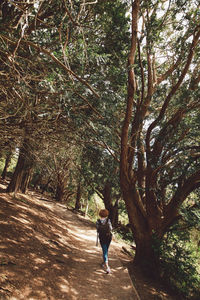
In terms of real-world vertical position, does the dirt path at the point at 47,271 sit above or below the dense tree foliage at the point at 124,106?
below

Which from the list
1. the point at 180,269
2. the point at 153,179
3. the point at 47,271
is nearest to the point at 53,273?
the point at 47,271

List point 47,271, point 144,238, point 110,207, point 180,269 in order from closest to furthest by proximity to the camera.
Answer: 1. point 47,271
2. point 180,269
3. point 144,238
4. point 110,207

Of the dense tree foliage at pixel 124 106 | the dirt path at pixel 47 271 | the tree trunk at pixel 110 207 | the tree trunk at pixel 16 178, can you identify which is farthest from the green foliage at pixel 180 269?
the tree trunk at pixel 110 207

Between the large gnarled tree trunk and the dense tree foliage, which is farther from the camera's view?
the large gnarled tree trunk

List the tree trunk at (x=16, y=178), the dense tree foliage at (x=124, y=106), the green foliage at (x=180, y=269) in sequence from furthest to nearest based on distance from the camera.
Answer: the tree trunk at (x=16, y=178), the green foliage at (x=180, y=269), the dense tree foliage at (x=124, y=106)

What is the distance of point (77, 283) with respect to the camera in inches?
171

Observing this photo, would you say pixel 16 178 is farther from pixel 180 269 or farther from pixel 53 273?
pixel 180 269

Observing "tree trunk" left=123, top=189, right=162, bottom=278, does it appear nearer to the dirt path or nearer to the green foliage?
the green foliage

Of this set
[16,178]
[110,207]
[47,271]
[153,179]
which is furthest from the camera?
[110,207]

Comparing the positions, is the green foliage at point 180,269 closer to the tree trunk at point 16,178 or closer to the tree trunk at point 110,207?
the tree trunk at point 16,178

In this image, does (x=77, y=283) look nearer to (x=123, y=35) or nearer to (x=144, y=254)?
(x=144, y=254)

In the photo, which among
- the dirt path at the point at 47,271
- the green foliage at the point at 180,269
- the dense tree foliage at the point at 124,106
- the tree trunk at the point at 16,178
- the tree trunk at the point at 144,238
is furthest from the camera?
the tree trunk at the point at 16,178

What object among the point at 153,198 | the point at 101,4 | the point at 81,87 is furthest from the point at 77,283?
the point at 101,4

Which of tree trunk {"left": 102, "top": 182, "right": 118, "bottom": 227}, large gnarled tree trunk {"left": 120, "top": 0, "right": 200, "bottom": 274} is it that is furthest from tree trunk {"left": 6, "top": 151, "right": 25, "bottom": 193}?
tree trunk {"left": 102, "top": 182, "right": 118, "bottom": 227}
